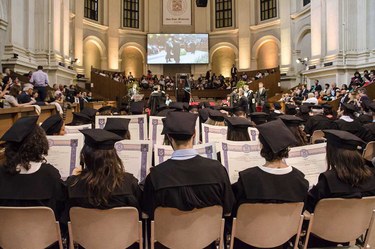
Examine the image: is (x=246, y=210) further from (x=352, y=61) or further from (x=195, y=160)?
(x=352, y=61)

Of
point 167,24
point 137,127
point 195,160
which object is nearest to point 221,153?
point 195,160

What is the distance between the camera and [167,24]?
106 feet

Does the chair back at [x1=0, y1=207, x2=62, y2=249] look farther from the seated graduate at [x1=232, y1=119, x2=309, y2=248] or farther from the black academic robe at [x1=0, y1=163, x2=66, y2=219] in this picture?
the seated graduate at [x1=232, y1=119, x2=309, y2=248]

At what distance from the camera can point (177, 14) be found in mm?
32344

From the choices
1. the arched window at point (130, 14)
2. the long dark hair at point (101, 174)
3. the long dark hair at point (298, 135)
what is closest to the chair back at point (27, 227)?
the long dark hair at point (101, 174)

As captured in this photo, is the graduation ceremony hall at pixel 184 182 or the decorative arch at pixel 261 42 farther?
the decorative arch at pixel 261 42

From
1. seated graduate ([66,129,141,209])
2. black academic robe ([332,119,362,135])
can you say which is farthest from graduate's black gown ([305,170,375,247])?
black academic robe ([332,119,362,135])

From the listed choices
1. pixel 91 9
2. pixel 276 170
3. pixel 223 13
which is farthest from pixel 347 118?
pixel 223 13

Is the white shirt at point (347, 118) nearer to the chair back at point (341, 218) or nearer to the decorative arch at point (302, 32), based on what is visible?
the chair back at point (341, 218)

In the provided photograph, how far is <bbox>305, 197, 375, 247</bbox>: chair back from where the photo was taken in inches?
118

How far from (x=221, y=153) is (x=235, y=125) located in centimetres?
121

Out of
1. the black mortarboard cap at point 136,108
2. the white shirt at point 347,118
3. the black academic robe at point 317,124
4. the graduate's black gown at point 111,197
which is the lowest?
the graduate's black gown at point 111,197

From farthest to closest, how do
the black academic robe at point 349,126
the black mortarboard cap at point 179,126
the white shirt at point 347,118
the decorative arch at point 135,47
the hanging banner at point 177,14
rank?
the hanging banner at point 177,14 < the decorative arch at point 135,47 < the white shirt at point 347,118 < the black academic robe at point 349,126 < the black mortarboard cap at point 179,126

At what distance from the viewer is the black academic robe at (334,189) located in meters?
3.14
